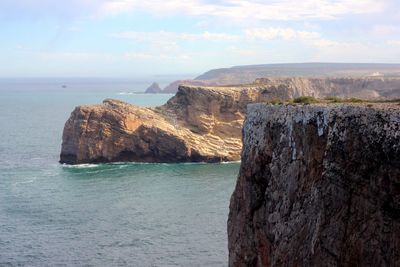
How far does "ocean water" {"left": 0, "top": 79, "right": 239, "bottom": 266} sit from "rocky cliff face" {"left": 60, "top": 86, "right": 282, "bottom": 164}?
284cm

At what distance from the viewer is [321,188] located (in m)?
24.9

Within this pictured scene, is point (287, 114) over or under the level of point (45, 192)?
over

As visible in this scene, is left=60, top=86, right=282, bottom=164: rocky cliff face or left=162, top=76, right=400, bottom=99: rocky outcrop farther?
left=162, top=76, right=400, bottom=99: rocky outcrop

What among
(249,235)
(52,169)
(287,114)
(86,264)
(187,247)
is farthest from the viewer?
(52,169)

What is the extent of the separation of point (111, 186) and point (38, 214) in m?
13.6

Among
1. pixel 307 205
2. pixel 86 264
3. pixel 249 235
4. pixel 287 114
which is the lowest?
pixel 86 264

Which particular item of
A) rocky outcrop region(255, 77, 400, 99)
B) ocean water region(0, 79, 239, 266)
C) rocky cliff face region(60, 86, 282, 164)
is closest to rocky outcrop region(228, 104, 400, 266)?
ocean water region(0, 79, 239, 266)

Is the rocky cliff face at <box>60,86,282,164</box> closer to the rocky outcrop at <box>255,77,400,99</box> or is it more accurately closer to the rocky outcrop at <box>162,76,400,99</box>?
the rocky outcrop at <box>162,76,400,99</box>

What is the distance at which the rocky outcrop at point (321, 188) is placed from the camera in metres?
21.9

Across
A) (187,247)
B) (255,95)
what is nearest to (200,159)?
(255,95)

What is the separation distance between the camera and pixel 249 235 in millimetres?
31812

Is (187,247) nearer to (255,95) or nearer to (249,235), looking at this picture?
(249,235)

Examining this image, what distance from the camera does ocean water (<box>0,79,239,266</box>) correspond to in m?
45.0

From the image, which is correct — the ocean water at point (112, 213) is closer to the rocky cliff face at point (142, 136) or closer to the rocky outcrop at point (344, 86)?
the rocky cliff face at point (142, 136)
